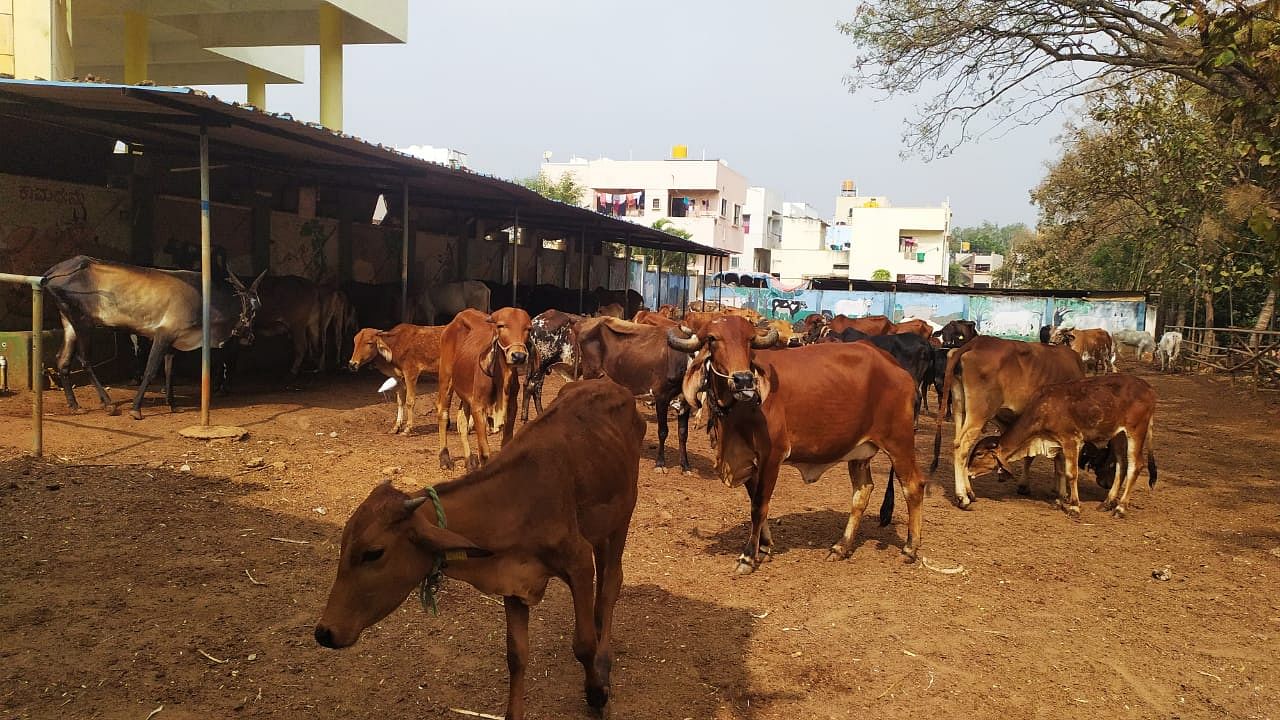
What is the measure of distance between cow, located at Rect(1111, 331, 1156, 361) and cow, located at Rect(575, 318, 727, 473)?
25520 mm

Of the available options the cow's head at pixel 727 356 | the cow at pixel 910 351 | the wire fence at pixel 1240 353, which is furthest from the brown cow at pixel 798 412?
the wire fence at pixel 1240 353

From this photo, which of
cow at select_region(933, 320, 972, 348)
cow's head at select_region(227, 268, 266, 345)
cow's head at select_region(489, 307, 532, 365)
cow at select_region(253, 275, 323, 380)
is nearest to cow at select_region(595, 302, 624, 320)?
cow at select_region(253, 275, 323, 380)

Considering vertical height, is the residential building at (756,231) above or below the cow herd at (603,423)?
above

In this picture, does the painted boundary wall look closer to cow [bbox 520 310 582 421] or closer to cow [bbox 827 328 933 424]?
cow [bbox 827 328 933 424]

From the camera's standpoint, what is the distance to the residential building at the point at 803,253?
234ft

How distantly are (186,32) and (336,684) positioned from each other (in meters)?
19.7

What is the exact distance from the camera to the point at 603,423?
4660 millimetres

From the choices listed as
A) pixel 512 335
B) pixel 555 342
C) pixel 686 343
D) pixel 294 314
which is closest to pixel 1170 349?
pixel 555 342

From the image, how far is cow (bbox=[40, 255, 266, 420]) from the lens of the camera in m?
10.8

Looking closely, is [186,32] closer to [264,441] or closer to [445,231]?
[445,231]

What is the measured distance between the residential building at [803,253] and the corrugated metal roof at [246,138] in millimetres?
53242

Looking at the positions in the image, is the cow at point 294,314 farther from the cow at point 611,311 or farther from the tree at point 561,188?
the tree at point 561,188

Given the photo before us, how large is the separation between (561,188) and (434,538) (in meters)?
50.6

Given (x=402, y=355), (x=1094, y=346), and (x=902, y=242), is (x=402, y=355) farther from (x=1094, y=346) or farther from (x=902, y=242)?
(x=902, y=242)
